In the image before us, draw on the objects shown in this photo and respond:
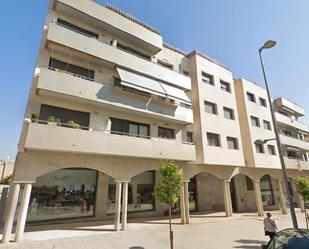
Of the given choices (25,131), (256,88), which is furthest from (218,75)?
(25,131)

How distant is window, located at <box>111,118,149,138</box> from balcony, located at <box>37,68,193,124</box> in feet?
3.83

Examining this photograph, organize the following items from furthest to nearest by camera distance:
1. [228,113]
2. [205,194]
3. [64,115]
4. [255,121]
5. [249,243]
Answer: [255,121] < [205,194] < [228,113] < [64,115] < [249,243]

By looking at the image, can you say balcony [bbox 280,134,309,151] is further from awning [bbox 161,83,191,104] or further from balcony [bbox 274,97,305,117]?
awning [bbox 161,83,191,104]

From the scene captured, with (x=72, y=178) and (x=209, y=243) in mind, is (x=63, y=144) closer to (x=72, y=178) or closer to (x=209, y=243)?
(x=72, y=178)

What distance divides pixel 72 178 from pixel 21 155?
485cm

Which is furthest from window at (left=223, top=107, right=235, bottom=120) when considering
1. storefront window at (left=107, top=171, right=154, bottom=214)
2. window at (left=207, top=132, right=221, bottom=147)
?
storefront window at (left=107, top=171, right=154, bottom=214)

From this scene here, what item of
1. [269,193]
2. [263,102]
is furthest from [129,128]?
[269,193]

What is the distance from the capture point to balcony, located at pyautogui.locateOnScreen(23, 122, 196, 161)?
1036cm

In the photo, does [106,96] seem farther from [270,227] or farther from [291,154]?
[291,154]

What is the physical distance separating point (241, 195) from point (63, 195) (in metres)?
20.4

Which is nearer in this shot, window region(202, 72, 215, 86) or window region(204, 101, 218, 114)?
window region(204, 101, 218, 114)

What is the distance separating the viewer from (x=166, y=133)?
59.5 ft

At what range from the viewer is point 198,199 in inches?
862

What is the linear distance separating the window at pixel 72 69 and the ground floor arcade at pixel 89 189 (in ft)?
19.7
